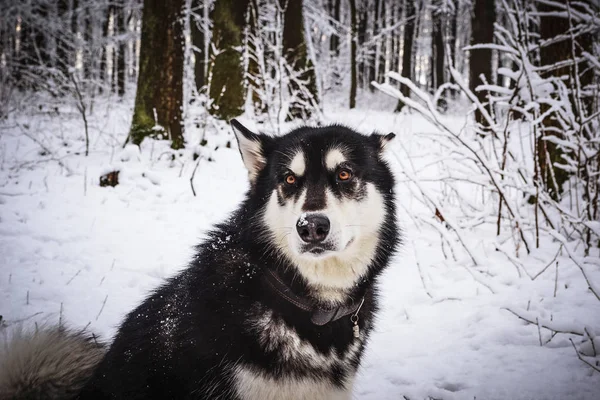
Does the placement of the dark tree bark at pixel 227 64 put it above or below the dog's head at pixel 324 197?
above

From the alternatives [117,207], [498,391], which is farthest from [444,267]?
[117,207]

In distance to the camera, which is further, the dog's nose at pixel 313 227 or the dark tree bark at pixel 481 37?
the dark tree bark at pixel 481 37

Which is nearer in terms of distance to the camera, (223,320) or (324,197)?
(223,320)

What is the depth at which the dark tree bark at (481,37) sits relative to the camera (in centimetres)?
1319

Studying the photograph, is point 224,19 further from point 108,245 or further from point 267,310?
point 267,310

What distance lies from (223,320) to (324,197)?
2.76 ft

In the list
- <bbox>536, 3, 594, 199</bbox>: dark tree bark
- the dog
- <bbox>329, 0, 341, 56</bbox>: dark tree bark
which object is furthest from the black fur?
<bbox>329, 0, 341, 56</bbox>: dark tree bark

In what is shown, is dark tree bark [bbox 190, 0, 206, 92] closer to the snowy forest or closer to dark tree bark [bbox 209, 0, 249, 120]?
dark tree bark [bbox 209, 0, 249, 120]

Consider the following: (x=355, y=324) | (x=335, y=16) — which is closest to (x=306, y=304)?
(x=355, y=324)

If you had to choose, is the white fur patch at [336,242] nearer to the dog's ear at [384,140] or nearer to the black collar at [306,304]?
the black collar at [306,304]

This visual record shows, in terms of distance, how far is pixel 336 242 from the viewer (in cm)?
186

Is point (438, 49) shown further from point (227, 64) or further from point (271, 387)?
point (271, 387)

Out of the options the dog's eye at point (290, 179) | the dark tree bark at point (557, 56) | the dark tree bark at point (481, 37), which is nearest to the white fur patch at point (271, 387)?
the dog's eye at point (290, 179)

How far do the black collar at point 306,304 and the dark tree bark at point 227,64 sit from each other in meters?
7.04
